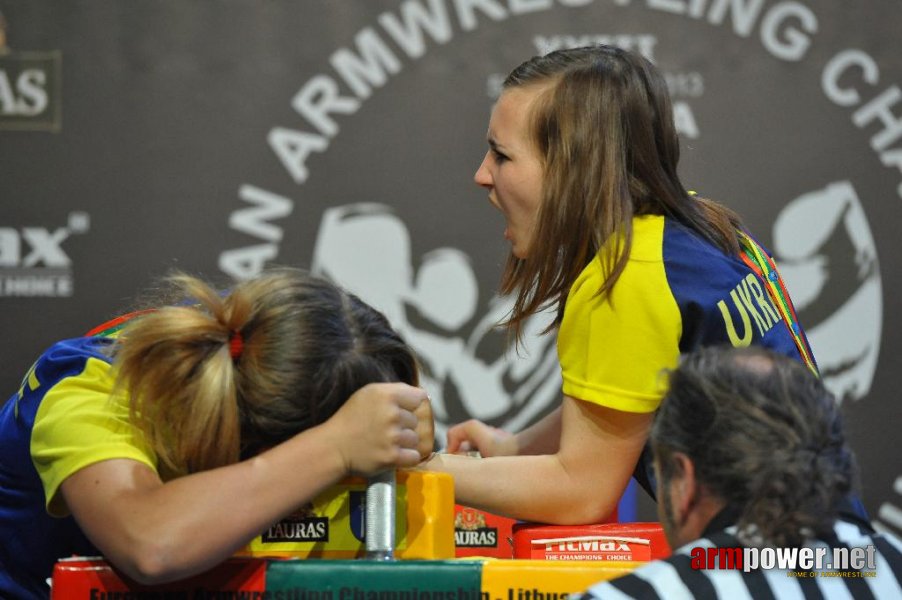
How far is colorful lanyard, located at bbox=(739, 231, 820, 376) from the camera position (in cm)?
166

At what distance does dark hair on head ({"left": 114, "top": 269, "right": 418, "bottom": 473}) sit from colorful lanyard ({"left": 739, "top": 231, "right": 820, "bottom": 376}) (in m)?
0.61

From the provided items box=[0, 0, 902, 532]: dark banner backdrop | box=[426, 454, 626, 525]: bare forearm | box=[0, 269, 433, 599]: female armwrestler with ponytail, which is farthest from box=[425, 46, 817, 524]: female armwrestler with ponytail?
box=[0, 0, 902, 532]: dark banner backdrop

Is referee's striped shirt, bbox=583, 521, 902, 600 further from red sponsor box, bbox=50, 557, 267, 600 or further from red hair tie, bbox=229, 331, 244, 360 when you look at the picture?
red hair tie, bbox=229, 331, 244, 360

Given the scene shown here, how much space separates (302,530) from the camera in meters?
1.31

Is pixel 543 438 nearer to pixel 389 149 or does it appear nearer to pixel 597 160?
pixel 597 160

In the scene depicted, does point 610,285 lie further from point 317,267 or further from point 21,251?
point 21,251

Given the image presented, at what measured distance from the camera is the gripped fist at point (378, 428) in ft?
4.04

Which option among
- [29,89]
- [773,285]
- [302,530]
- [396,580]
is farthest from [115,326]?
[29,89]

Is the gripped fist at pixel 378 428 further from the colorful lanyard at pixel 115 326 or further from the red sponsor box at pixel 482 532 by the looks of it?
the red sponsor box at pixel 482 532

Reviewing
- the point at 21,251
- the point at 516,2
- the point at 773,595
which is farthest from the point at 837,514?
the point at 21,251

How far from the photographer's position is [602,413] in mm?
1534

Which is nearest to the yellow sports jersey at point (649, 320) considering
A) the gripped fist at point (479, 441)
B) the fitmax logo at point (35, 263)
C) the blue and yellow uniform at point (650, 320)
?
the blue and yellow uniform at point (650, 320)

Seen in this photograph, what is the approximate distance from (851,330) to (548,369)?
0.80 meters

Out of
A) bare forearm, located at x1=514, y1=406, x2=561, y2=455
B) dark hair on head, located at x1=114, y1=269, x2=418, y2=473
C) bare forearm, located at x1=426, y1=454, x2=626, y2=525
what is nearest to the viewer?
dark hair on head, located at x1=114, y1=269, x2=418, y2=473
